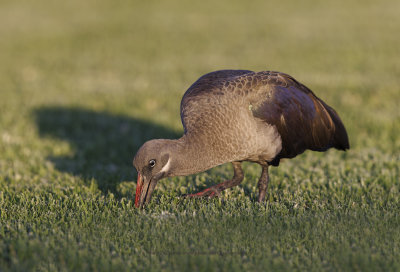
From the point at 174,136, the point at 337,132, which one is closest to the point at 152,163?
the point at 337,132

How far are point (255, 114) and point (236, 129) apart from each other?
0.38 m

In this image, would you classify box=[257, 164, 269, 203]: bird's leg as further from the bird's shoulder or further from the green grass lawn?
the bird's shoulder

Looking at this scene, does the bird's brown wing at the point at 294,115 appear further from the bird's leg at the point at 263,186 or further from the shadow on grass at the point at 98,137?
the shadow on grass at the point at 98,137

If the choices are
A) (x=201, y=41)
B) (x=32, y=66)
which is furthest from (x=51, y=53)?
(x=201, y=41)

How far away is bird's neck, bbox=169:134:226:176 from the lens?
600 centimetres

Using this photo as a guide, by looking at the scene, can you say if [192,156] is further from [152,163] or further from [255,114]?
[255,114]

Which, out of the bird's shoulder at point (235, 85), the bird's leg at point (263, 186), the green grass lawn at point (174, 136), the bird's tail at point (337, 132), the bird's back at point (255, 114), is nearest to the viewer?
the green grass lawn at point (174, 136)

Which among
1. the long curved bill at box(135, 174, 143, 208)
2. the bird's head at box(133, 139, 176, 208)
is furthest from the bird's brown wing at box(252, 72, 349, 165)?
the long curved bill at box(135, 174, 143, 208)

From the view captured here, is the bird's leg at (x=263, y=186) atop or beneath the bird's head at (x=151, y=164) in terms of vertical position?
beneath

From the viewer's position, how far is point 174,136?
35.0 ft

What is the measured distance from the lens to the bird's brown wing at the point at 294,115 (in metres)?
6.45

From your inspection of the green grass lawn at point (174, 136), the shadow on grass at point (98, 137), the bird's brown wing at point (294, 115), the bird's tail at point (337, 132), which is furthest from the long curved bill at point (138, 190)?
the bird's tail at point (337, 132)

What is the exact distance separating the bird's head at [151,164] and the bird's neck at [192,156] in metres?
0.09

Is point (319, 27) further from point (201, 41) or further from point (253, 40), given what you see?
point (201, 41)
